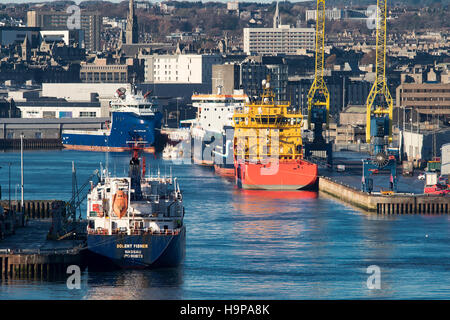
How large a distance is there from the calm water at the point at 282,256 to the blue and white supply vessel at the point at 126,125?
44774 millimetres

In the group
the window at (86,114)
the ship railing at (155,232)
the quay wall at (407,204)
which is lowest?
the quay wall at (407,204)

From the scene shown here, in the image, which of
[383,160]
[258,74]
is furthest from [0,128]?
[383,160]

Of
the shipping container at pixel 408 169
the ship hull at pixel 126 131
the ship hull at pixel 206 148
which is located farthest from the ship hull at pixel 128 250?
the ship hull at pixel 126 131

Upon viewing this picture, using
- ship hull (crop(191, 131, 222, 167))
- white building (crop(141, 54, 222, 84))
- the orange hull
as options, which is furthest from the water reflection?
white building (crop(141, 54, 222, 84))

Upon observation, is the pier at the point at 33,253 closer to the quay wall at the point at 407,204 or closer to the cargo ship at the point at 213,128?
the quay wall at the point at 407,204

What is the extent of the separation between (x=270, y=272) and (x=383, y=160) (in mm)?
27441

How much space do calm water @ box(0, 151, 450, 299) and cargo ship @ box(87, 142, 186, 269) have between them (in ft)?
1.76

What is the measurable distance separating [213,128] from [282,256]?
2328 inches

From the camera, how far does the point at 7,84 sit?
18238 cm

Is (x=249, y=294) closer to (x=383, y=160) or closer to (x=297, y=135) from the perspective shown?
(x=383, y=160)

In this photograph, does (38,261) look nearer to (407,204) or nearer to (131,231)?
(131,231)

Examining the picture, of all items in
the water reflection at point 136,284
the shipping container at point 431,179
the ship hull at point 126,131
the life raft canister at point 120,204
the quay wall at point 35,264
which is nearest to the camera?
the water reflection at point 136,284

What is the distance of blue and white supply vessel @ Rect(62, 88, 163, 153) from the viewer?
12170 cm

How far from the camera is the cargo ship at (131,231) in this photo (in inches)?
1871
